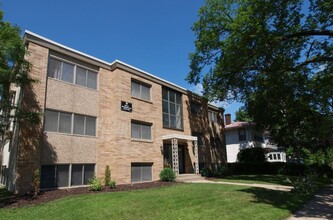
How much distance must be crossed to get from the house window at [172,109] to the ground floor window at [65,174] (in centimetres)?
768

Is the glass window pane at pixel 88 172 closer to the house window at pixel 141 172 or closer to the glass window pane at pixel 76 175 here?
the glass window pane at pixel 76 175

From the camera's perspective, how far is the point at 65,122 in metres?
14.2

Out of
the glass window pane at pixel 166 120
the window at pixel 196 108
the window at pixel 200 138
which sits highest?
the window at pixel 196 108

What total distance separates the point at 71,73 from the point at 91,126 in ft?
11.6

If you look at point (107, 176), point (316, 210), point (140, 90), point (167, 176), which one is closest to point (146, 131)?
point (140, 90)

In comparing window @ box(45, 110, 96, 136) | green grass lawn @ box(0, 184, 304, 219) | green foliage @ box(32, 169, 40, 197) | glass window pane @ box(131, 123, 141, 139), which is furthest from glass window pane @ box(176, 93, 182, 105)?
green foliage @ box(32, 169, 40, 197)

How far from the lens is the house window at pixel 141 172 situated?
16.8m

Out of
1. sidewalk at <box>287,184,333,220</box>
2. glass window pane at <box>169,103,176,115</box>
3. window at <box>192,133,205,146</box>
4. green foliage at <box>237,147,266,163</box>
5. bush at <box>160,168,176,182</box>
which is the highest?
glass window pane at <box>169,103,176,115</box>

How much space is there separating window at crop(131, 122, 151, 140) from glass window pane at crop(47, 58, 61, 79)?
601 cm

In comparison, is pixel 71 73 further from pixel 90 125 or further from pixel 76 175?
pixel 76 175

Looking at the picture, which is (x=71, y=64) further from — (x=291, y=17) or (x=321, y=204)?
(x=321, y=204)

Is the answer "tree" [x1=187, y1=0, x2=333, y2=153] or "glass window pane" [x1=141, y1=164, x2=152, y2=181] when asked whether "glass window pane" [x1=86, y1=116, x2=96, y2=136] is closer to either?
"glass window pane" [x1=141, y1=164, x2=152, y2=181]

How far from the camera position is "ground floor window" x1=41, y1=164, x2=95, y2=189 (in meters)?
12.9

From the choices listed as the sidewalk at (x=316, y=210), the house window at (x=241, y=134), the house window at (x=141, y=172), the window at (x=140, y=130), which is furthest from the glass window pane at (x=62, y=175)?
the house window at (x=241, y=134)
